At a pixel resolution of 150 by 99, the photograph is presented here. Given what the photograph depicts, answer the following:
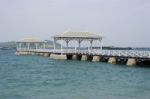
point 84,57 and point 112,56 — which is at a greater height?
point 112,56

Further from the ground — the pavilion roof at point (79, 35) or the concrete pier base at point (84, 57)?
the pavilion roof at point (79, 35)

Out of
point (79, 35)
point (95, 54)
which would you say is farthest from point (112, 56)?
point (79, 35)

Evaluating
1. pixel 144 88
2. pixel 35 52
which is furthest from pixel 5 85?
pixel 35 52

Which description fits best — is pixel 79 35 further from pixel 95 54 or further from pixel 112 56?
pixel 112 56

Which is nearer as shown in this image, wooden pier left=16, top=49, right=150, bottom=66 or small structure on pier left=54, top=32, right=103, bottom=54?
wooden pier left=16, top=49, right=150, bottom=66

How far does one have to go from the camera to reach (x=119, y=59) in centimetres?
4762

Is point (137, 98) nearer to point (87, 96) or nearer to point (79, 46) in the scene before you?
point (87, 96)

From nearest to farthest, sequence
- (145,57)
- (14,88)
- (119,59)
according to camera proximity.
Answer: (14,88), (145,57), (119,59)

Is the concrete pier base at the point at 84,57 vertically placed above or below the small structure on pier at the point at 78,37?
below

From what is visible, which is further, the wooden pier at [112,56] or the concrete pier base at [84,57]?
the concrete pier base at [84,57]

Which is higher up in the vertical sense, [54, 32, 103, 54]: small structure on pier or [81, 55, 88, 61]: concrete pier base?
[54, 32, 103, 54]: small structure on pier

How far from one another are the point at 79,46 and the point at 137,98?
4043 centimetres

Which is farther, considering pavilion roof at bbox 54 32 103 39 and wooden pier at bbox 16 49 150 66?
pavilion roof at bbox 54 32 103 39

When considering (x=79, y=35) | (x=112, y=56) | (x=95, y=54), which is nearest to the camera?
(x=112, y=56)
